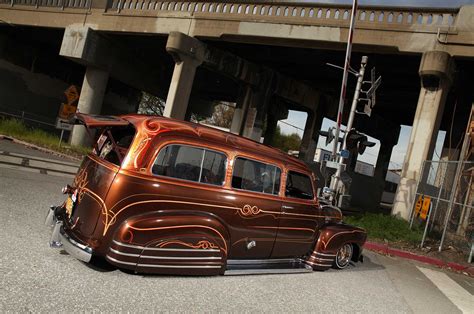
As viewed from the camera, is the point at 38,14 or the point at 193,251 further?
the point at 38,14

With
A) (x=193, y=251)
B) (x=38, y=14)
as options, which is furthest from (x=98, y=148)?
(x=38, y=14)

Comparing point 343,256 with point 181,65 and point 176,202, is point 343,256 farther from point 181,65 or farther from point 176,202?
point 181,65

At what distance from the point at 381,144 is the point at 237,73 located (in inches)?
691

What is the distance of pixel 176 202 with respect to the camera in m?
4.97

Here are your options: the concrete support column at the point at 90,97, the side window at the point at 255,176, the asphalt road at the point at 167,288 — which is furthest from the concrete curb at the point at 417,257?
the concrete support column at the point at 90,97

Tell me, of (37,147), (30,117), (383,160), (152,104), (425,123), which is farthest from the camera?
(152,104)

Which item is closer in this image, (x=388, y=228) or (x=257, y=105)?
(x=388, y=228)

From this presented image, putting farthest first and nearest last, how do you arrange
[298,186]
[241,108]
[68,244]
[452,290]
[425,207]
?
1. [241,108]
2. [425,207]
3. [452,290]
4. [298,186]
5. [68,244]

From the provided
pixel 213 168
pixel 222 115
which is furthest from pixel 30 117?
pixel 222 115

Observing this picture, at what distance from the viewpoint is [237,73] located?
74.3ft

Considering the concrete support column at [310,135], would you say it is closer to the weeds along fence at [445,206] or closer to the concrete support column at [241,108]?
the concrete support column at [241,108]

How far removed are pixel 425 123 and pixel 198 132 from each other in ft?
38.4

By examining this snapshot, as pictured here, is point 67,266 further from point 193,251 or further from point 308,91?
point 308,91

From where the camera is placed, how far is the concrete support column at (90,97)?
2269 cm
